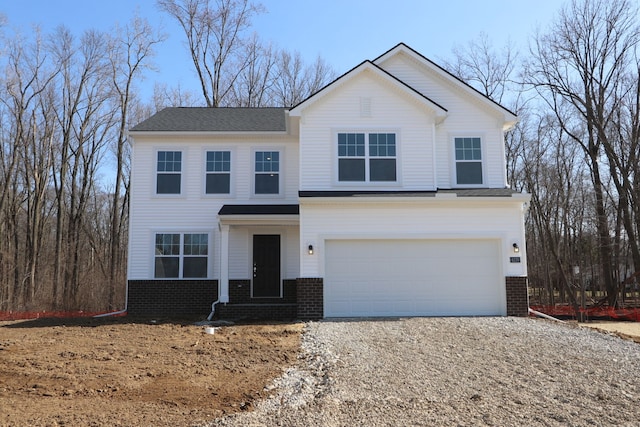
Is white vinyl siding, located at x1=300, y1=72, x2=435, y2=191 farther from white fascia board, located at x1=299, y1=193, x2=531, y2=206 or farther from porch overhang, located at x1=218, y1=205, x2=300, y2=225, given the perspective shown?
porch overhang, located at x1=218, y1=205, x2=300, y2=225

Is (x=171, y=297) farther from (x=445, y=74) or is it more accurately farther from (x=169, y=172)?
(x=445, y=74)

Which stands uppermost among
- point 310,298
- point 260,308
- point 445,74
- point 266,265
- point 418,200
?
point 445,74

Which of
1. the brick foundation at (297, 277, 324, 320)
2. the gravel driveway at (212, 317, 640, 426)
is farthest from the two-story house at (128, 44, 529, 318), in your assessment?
the gravel driveway at (212, 317, 640, 426)

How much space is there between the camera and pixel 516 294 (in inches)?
514

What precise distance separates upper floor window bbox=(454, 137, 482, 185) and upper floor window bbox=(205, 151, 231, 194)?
23.7 feet

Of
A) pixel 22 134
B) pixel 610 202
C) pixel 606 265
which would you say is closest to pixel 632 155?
pixel 606 265

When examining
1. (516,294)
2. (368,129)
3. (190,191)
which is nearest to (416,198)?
(368,129)

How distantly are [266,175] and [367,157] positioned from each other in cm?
371

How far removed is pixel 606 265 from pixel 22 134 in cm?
3124

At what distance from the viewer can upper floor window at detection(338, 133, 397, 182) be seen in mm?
14328

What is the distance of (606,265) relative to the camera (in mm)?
26609

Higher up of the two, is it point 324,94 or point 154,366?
point 324,94

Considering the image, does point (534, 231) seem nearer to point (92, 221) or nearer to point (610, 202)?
point (610, 202)

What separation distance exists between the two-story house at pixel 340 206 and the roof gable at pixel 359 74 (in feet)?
0.13
